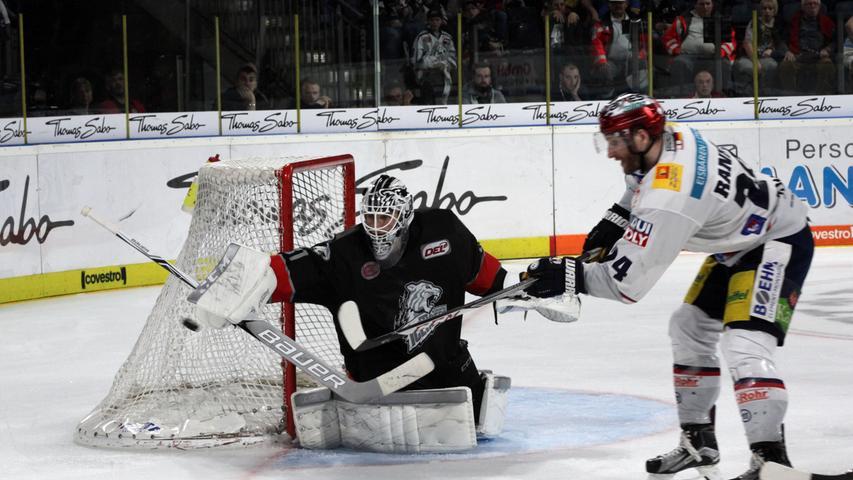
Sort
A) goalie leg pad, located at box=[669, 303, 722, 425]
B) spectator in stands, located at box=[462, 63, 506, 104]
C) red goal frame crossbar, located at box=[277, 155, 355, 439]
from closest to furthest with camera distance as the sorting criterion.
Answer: goalie leg pad, located at box=[669, 303, 722, 425] → red goal frame crossbar, located at box=[277, 155, 355, 439] → spectator in stands, located at box=[462, 63, 506, 104]

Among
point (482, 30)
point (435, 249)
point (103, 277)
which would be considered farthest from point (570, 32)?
point (435, 249)

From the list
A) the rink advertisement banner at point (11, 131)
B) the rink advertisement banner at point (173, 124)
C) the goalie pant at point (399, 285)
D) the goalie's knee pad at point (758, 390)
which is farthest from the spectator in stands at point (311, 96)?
the goalie's knee pad at point (758, 390)

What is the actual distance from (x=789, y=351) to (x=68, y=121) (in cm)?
495

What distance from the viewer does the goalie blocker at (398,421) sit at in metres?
4.01

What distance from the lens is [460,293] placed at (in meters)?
4.12

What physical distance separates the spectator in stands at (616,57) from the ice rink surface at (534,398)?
7.74ft

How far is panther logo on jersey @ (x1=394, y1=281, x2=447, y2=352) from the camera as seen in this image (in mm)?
4027

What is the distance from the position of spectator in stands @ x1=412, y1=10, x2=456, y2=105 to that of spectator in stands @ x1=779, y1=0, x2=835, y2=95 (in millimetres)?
2549

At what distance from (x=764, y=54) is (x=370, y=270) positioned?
256 inches

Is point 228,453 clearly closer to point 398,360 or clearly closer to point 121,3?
point 398,360

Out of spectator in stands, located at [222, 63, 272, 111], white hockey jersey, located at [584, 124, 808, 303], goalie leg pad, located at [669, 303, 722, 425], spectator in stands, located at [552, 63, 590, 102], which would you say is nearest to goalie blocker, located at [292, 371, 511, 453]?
goalie leg pad, located at [669, 303, 722, 425]

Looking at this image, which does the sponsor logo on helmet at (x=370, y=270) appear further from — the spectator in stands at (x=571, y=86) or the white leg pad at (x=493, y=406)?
the spectator in stands at (x=571, y=86)

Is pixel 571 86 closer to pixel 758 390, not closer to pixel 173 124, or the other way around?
pixel 173 124

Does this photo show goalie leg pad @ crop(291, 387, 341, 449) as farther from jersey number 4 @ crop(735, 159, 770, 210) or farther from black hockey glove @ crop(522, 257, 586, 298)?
jersey number 4 @ crop(735, 159, 770, 210)
